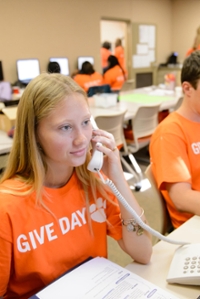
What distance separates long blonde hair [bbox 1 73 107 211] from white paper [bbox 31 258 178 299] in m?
0.24

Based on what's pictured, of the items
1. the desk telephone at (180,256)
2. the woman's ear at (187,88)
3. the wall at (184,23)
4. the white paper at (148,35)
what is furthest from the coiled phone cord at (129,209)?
the wall at (184,23)

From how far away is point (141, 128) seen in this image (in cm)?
340

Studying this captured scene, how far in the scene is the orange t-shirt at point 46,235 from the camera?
0.91m

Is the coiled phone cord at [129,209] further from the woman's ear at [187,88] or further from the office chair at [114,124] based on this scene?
the office chair at [114,124]

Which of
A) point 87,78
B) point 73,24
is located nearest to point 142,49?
point 73,24

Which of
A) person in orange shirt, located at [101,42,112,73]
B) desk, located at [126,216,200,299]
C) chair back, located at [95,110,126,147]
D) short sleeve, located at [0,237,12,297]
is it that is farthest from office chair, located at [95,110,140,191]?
person in orange shirt, located at [101,42,112,73]

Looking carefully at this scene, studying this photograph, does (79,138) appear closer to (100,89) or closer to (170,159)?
(170,159)

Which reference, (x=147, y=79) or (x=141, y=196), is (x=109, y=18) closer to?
(x=147, y=79)

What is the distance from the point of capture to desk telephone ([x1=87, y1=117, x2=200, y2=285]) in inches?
33.3

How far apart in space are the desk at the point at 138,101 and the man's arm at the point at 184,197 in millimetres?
1943

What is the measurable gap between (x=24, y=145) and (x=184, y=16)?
8.94 meters

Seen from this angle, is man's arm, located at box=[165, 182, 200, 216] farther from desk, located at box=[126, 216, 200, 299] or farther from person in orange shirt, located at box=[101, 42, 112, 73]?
person in orange shirt, located at box=[101, 42, 112, 73]

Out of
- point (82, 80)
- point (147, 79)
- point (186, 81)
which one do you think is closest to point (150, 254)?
point (186, 81)

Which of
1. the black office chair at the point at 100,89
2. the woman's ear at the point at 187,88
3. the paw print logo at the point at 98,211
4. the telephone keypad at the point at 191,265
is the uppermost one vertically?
the woman's ear at the point at 187,88
